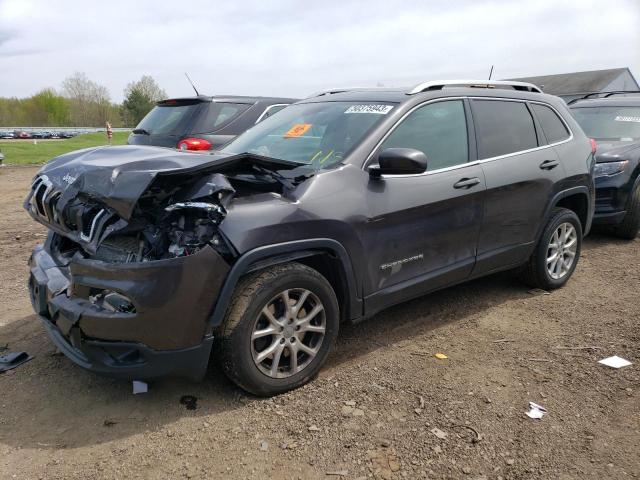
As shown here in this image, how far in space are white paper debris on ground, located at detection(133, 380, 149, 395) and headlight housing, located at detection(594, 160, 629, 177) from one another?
608cm

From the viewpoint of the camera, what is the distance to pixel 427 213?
12.3 ft

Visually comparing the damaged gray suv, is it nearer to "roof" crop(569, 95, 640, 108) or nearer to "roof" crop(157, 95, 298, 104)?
"roof" crop(157, 95, 298, 104)

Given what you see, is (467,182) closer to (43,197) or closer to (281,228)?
(281,228)

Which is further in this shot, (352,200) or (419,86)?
(419,86)

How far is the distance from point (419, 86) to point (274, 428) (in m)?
2.63

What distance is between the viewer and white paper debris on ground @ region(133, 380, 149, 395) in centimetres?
327

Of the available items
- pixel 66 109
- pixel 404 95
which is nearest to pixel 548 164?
pixel 404 95

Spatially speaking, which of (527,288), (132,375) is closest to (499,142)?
(527,288)

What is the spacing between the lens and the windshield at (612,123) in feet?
24.8

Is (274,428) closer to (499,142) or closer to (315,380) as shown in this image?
(315,380)

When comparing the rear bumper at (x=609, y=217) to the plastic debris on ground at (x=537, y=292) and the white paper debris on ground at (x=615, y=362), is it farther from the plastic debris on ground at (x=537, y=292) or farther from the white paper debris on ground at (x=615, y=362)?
the white paper debris on ground at (x=615, y=362)

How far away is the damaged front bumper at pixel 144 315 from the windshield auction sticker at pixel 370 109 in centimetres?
168

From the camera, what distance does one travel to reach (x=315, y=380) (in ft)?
11.2

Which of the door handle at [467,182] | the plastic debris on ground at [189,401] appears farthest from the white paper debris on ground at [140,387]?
the door handle at [467,182]
